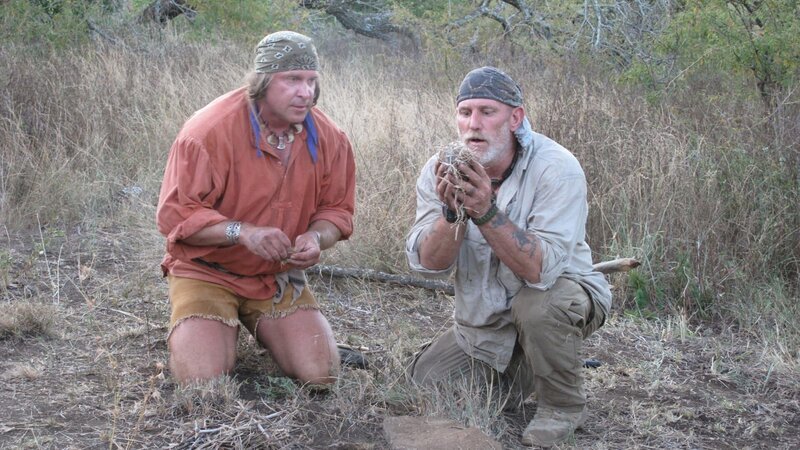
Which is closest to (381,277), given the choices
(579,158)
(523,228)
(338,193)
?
(338,193)

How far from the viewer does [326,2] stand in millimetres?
14180

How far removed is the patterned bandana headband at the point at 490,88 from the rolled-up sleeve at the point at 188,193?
3.47 feet

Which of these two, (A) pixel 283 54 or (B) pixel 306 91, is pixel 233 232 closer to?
(B) pixel 306 91

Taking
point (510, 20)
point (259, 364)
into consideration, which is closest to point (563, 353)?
point (259, 364)

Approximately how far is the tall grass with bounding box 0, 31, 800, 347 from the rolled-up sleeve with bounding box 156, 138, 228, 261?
2026mm

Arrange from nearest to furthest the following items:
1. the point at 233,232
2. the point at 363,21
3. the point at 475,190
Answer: the point at 475,190 < the point at 233,232 < the point at 363,21

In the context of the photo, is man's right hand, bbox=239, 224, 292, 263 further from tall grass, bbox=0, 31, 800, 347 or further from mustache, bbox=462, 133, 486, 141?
tall grass, bbox=0, 31, 800, 347

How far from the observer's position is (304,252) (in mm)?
3941

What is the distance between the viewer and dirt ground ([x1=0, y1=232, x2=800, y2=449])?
3564 millimetres

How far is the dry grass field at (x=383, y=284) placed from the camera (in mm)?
3750

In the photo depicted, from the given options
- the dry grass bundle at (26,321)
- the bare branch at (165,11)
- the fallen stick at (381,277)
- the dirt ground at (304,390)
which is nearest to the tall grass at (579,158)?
the fallen stick at (381,277)

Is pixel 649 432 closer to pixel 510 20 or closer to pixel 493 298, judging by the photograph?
pixel 493 298

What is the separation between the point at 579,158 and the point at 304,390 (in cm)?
281

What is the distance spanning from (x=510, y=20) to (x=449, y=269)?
760cm
